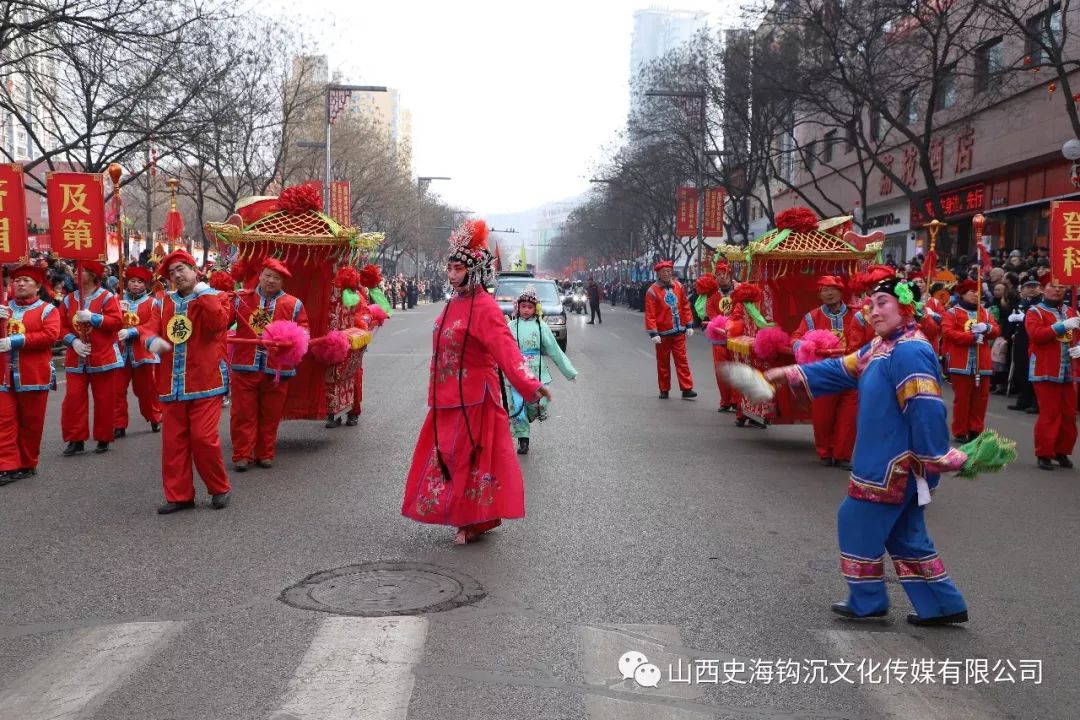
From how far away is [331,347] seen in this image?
31.4ft

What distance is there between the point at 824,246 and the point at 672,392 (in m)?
5.21

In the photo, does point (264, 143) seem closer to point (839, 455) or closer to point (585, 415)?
point (585, 415)

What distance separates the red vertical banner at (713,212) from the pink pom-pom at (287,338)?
107ft

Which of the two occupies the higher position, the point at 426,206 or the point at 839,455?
the point at 426,206

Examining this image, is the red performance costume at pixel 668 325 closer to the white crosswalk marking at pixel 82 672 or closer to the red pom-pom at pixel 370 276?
the red pom-pom at pixel 370 276

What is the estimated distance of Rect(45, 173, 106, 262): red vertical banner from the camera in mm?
11555

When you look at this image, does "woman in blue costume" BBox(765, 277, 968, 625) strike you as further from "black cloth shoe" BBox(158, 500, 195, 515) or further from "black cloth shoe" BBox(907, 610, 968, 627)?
"black cloth shoe" BBox(158, 500, 195, 515)

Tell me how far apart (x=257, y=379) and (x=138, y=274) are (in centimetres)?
290

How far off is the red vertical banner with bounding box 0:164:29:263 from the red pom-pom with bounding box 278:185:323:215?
2344mm

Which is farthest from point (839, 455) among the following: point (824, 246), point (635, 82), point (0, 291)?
point (635, 82)

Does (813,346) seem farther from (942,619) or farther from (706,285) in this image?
(706,285)

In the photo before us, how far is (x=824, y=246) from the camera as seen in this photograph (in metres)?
10.5

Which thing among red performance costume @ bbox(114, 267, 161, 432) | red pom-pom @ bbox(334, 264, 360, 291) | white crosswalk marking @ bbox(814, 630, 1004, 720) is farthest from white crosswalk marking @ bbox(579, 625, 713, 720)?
red performance costume @ bbox(114, 267, 161, 432)

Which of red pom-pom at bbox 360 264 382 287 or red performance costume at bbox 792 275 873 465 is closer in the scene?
red performance costume at bbox 792 275 873 465
